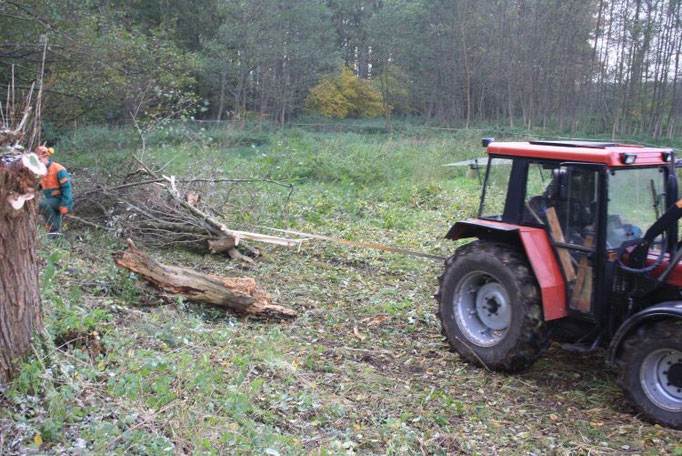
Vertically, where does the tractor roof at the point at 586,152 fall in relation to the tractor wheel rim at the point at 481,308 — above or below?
above

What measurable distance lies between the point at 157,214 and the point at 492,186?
554cm

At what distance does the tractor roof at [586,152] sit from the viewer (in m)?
5.26

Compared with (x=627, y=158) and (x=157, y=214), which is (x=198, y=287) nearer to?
(x=157, y=214)

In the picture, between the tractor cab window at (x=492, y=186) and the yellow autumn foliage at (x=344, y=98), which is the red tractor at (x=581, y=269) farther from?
the yellow autumn foliage at (x=344, y=98)

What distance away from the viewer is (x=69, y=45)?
41.1 ft

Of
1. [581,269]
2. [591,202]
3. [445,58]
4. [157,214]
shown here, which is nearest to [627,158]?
[591,202]

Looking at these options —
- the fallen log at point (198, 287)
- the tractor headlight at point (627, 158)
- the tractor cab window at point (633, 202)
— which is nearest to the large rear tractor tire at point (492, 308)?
the tractor cab window at point (633, 202)

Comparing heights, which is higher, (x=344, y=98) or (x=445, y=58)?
(x=445, y=58)

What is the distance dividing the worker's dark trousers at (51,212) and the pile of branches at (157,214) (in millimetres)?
635

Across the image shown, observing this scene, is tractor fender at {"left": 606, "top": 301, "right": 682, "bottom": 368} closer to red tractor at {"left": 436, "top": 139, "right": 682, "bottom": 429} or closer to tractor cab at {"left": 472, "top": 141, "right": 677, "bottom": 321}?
red tractor at {"left": 436, "top": 139, "right": 682, "bottom": 429}

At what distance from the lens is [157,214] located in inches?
395

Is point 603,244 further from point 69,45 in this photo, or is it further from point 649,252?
point 69,45

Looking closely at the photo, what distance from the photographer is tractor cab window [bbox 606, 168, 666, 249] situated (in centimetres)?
536

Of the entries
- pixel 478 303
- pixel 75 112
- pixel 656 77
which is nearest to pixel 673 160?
pixel 478 303
